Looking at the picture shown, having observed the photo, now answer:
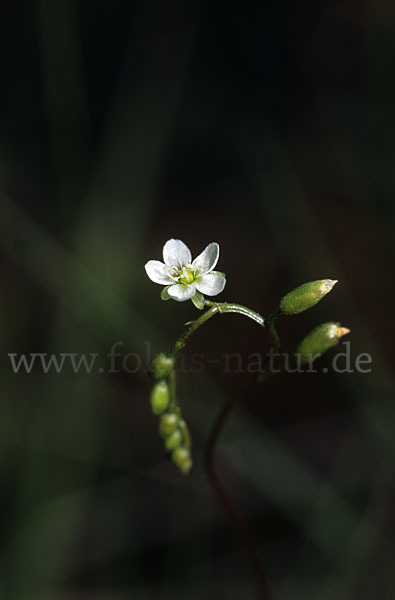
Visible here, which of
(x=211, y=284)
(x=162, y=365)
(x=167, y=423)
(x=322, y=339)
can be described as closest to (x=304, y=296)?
(x=322, y=339)

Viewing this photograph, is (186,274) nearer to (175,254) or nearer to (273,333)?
(175,254)

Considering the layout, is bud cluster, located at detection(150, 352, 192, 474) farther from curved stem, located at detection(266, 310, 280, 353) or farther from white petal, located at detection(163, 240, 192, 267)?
white petal, located at detection(163, 240, 192, 267)

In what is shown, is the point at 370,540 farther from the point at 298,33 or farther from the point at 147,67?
the point at 298,33

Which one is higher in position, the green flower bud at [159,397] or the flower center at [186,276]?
the flower center at [186,276]

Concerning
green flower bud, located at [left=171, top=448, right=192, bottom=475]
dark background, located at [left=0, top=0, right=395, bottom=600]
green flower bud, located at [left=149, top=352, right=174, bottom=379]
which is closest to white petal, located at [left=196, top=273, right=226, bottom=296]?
green flower bud, located at [left=149, top=352, right=174, bottom=379]

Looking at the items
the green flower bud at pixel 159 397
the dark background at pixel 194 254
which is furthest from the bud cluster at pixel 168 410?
the dark background at pixel 194 254

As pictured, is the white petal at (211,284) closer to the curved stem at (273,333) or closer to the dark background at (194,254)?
the curved stem at (273,333)
